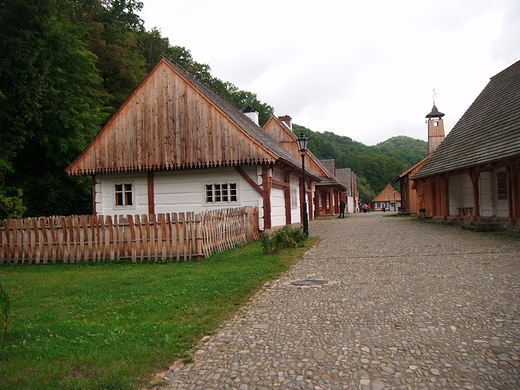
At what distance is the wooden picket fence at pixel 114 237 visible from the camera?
38.5 ft

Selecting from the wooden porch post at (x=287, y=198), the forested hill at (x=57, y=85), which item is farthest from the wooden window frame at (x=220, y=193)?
the forested hill at (x=57, y=85)

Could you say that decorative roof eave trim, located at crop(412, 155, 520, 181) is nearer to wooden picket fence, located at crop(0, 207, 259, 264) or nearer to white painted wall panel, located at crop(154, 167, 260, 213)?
white painted wall panel, located at crop(154, 167, 260, 213)

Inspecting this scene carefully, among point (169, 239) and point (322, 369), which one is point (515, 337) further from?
point (169, 239)

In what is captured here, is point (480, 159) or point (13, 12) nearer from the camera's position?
point (480, 159)

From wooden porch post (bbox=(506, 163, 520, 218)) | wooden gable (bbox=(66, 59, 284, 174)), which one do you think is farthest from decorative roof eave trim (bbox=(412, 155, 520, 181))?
wooden gable (bbox=(66, 59, 284, 174))

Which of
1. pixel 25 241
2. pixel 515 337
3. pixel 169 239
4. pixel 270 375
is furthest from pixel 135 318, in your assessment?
pixel 25 241

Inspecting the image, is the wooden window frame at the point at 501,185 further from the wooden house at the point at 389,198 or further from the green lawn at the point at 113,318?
the wooden house at the point at 389,198

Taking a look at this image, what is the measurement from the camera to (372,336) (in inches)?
184

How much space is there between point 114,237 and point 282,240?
4.79 meters

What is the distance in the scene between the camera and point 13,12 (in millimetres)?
20516

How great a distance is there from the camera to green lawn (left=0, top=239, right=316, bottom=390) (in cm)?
386

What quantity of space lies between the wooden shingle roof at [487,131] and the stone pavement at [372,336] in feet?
30.8

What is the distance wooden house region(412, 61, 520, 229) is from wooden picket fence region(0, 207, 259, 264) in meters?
10.5

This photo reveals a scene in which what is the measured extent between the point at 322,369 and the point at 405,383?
2.30ft
